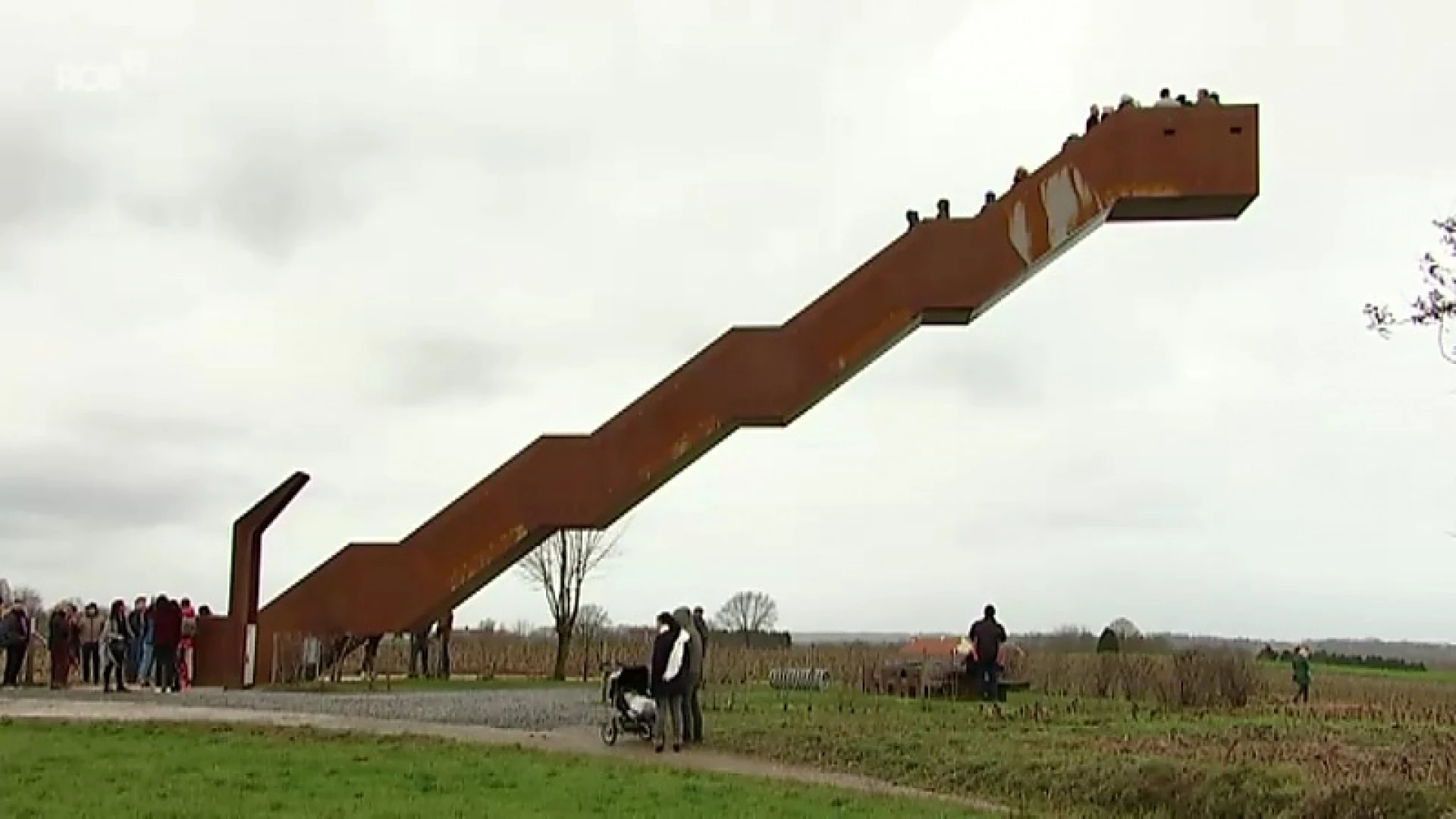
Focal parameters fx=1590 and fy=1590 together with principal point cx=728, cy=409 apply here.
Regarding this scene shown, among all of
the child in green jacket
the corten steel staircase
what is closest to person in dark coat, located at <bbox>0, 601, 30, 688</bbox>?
the corten steel staircase

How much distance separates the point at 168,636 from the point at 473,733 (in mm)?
7752

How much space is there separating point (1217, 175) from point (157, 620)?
1609 centimetres

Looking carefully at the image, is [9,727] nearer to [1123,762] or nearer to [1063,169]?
[1123,762]

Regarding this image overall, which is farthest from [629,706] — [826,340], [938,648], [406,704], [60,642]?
[938,648]

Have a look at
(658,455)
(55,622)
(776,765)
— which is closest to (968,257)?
(658,455)

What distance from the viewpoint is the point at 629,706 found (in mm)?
17359

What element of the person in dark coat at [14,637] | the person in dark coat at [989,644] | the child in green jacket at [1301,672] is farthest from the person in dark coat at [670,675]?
the child in green jacket at [1301,672]

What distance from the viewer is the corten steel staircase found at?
20922 mm

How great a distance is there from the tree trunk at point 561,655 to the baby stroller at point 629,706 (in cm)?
1890

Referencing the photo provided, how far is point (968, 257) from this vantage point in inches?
832

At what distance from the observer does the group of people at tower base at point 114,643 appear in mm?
23188

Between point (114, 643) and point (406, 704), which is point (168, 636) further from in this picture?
point (406, 704)

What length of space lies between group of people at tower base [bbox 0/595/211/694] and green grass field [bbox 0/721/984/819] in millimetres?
7477

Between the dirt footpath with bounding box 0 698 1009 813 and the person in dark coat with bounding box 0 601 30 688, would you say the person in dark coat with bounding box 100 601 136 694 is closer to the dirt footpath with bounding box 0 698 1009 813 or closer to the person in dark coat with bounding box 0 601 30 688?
the person in dark coat with bounding box 0 601 30 688
